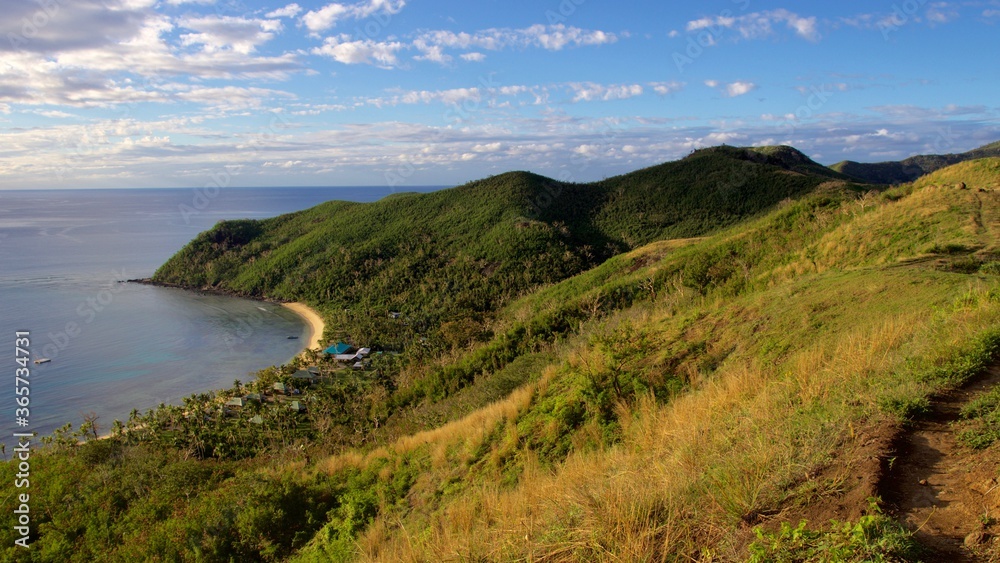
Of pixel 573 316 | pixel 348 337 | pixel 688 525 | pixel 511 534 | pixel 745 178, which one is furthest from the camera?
pixel 745 178

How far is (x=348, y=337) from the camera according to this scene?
160 feet

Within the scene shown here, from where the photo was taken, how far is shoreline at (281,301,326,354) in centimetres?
4953

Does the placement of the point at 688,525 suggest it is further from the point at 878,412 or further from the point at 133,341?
the point at 133,341

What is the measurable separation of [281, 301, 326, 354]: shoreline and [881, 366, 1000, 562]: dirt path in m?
46.4

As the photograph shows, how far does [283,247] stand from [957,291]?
83439 mm

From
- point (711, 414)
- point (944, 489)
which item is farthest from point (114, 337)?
point (944, 489)

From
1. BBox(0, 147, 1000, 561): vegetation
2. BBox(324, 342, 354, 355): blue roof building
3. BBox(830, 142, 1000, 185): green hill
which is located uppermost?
BBox(830, 142, 1000, 185): green hill

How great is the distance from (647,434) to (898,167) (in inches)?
4345

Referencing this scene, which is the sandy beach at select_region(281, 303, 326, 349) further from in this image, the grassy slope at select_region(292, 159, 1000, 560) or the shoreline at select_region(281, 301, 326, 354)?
the grassy slope at select_region(292, 159, 1000, 560)

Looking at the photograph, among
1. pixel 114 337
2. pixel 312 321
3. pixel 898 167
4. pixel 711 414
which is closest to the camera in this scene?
pixel 711 414

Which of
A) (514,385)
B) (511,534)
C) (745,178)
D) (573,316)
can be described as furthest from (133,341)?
(745,178)

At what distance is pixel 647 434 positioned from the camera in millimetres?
6227

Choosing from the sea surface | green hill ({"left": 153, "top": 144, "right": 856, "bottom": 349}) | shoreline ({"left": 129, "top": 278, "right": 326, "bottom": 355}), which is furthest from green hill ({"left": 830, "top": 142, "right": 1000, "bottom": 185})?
the sea surface

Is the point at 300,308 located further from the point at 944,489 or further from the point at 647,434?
the point at 944,489
